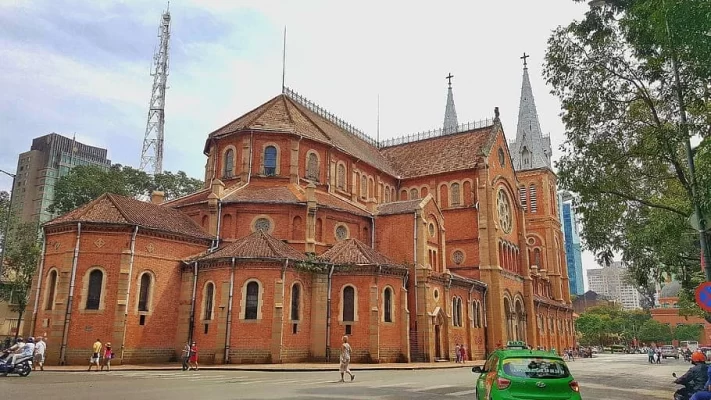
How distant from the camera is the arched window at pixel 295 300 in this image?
30.1 m

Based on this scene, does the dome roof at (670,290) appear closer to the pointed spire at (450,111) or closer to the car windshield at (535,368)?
the pointed spire at (450,111)

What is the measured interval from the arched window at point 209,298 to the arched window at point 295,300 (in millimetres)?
4376

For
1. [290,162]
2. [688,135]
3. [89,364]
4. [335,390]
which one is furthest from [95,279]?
[688,135]

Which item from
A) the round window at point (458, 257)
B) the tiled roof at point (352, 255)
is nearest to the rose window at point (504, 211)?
the round window at point (458, 257)

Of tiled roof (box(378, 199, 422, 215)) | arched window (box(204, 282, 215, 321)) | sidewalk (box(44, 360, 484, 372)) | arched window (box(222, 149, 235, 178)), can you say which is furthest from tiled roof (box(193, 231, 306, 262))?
tiled roof (box(378, 199, 422, 215))

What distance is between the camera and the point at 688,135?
1454 centimetres

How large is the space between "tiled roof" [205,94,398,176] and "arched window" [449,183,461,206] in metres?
5.90

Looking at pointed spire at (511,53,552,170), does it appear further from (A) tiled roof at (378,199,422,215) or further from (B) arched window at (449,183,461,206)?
(A) tiled roof at (378,199,422,215)

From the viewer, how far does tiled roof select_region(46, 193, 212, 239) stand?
2891 cm

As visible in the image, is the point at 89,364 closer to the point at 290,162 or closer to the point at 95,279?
the point at 95,279

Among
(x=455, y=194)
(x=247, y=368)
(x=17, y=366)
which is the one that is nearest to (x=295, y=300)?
(x=247, y=368)

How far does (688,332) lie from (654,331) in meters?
6.61

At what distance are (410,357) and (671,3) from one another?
2502 cm

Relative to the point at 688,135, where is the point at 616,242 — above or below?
below
